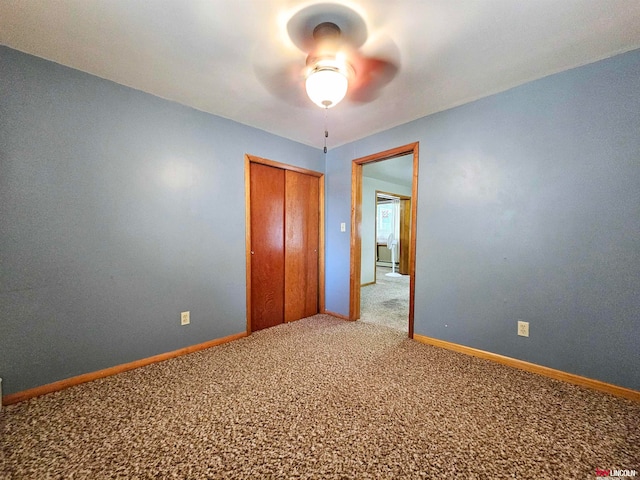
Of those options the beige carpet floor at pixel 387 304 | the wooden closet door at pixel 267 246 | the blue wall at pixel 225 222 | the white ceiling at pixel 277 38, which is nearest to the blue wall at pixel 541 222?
the blue wall at pixel 225 222

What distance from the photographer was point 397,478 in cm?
110

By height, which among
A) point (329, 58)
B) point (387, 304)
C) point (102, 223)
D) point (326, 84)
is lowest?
point (387, 304)

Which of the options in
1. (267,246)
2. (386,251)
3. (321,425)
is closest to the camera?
(321,425)

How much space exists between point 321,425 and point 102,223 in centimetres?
212

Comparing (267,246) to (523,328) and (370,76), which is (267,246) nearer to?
(370,76)

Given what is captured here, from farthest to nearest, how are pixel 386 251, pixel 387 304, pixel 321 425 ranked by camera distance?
pixel 386 251, pixel 387 304, pixel 321 425

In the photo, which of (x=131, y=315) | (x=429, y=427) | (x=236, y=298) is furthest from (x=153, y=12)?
(x=429, y=427)

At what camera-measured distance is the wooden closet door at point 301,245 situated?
3.20m

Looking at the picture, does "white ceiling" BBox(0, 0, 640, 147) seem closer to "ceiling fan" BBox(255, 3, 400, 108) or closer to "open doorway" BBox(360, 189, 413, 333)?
"ceiling fan" BBox(255, 3, 400, 108)

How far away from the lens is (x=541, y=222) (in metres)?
1.95

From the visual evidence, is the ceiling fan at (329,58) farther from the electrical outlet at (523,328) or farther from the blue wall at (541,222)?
the electrical outlet at (523,328)

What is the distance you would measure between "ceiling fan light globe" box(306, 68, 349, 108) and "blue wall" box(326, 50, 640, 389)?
1353mm

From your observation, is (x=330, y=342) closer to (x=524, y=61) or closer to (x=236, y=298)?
(x=236, y=298)

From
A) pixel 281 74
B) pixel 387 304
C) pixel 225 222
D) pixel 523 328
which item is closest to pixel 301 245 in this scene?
pixel 225 222
